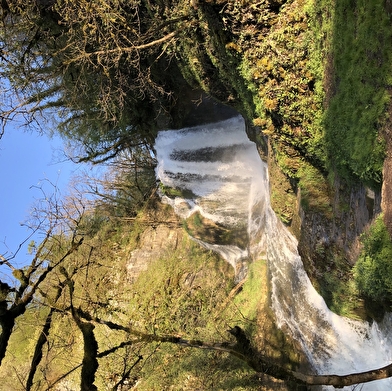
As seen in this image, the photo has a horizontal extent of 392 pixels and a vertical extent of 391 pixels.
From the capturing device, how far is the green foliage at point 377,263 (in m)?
4.01

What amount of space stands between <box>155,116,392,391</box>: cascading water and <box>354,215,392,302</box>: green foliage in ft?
4.21

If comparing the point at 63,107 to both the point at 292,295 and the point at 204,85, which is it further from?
the point at 292,295

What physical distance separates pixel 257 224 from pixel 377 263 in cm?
648

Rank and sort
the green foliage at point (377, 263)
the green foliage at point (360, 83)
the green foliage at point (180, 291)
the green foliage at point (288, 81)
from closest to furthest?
the green foliage at point (360, 83)
the green foliage at point (377, 263)
the green foliage at point (288, 81)
the green foliage at point (180, 291)

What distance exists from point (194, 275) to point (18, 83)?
25.3 feet

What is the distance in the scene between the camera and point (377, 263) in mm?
4320

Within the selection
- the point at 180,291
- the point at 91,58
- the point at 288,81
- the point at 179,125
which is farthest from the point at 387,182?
the point at 180,291

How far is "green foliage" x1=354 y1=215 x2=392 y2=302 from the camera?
4008mm

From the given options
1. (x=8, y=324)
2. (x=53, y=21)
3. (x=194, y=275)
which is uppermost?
(x=53, y=21)

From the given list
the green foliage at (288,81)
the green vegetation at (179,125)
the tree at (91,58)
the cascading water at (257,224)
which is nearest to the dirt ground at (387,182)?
the green vegetation at (179,125)

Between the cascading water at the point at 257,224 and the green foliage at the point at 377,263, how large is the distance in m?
1.28

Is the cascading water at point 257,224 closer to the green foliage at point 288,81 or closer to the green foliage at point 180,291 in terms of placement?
the green foliage at point 180,291

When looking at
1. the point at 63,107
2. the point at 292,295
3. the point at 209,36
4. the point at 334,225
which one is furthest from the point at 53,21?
the point at 292,295

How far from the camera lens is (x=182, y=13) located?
23.4 ft
